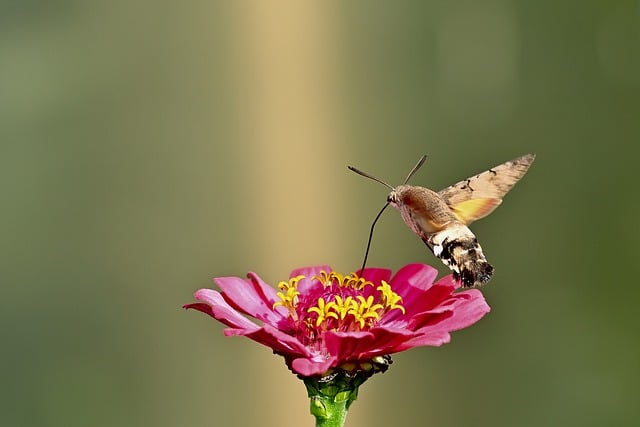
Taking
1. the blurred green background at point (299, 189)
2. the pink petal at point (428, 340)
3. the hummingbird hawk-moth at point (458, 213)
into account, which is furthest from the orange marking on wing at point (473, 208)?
the blurred green background at point (299, 189)

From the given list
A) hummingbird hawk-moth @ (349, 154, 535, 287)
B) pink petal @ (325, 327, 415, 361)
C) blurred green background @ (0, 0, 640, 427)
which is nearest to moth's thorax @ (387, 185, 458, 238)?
hummingbird hawk-moth @ (349, 154, 535, 287)

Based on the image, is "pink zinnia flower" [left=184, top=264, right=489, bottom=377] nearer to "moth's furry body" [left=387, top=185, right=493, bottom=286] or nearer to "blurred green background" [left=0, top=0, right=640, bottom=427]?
"moth's furry body" [left=387, top=185, right=493, bottom=286]

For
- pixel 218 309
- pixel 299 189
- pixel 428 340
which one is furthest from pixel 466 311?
pixel 299 189

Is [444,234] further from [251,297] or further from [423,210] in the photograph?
[251,297]

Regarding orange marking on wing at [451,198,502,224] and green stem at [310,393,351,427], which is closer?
green stem at [310,393,351,427]

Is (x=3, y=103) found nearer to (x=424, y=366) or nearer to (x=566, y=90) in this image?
(x=424, y=366)

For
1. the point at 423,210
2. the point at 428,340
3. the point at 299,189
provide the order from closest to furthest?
the point at 428,340 → the point at 423,210 → the point at 299,189

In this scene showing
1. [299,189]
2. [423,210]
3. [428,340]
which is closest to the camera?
[428,340]

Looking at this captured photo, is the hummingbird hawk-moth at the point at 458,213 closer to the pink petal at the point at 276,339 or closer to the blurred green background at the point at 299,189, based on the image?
the pink petal at the point at 276,339
